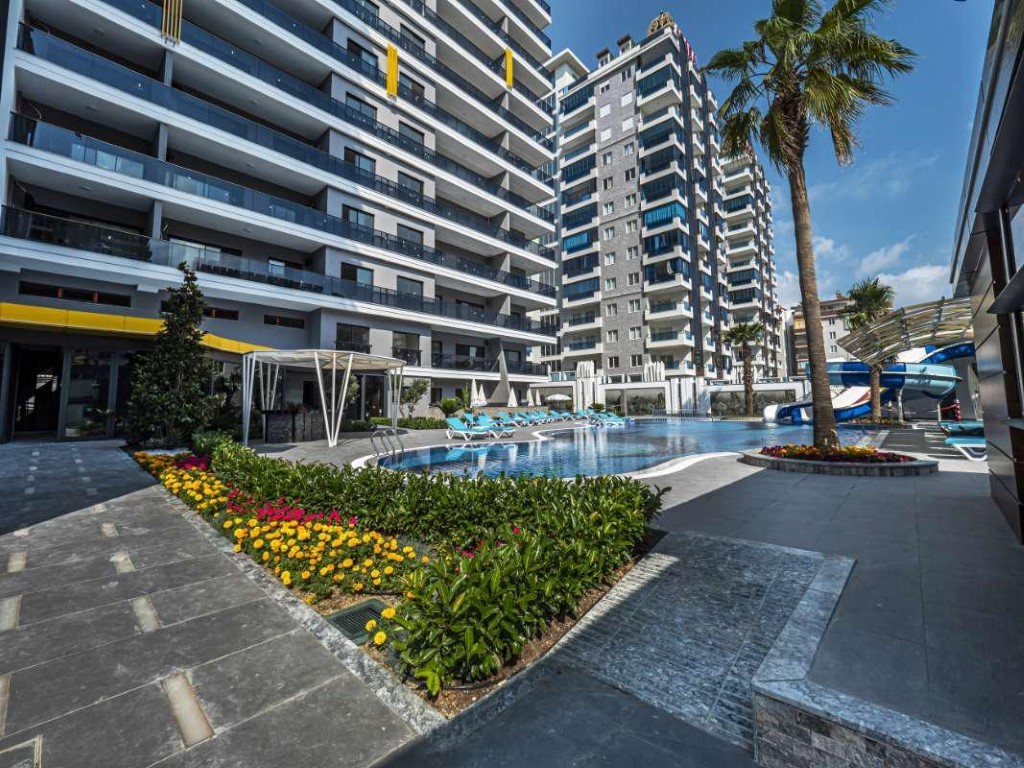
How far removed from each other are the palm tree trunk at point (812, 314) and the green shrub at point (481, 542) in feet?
24.7

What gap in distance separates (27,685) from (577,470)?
996 centimetres

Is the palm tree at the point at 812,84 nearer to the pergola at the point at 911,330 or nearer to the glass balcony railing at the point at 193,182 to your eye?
the pergola at the point at 911,330

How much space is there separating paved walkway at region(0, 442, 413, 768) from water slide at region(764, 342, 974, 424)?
91.8ft

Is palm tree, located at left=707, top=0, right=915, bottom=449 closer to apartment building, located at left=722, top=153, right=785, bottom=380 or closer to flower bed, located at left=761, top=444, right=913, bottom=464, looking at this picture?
flower bed, located at left=761, top=444, right=913, bottom=464

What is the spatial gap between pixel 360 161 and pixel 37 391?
61.8 ft

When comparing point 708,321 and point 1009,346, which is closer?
point 1009,346

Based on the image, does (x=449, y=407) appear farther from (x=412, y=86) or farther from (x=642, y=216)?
(x=642, y=216)

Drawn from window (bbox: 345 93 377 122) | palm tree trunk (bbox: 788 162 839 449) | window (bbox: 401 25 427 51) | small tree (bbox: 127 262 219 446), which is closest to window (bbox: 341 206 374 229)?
window (bbox: 345 93 377 122)

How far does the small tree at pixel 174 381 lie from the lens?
12.7m

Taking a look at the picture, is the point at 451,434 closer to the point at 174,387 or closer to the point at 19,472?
the point at 174,387

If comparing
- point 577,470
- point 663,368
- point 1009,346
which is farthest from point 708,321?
point 1009,346

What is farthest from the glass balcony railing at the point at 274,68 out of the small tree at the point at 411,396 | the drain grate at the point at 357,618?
the drain grate at the point at 357,618

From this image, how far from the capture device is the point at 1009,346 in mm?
4559

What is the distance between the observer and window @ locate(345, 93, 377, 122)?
2569 cm
